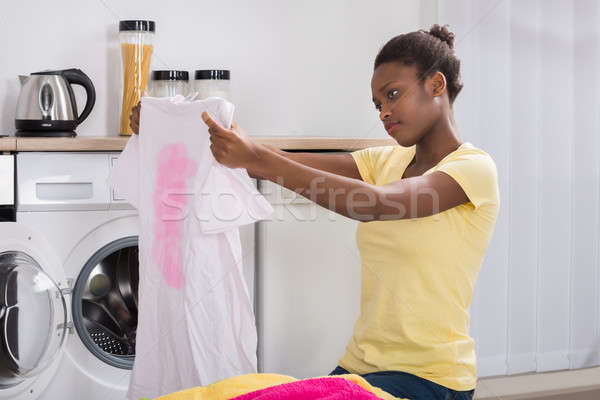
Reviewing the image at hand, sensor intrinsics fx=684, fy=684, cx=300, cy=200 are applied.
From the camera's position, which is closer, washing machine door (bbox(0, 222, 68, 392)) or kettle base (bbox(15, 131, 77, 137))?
washing machine door (bbox(0, 222, 68, 392))

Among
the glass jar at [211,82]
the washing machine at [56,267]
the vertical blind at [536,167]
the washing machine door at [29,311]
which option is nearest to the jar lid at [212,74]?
the glass jar at [211,82]

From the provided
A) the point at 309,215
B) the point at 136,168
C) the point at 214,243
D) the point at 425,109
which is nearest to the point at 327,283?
the point at 309,215

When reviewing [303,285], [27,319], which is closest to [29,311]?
[27,319]

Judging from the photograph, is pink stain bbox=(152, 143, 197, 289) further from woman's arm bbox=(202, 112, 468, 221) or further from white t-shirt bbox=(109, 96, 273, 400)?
woman's arm bbox=(202, 112, 468, 221)

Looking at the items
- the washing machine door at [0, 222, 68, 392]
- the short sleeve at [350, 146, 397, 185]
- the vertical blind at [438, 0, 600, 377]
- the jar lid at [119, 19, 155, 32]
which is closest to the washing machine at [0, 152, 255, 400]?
the washing machine door at [0, 222, 68, 392]

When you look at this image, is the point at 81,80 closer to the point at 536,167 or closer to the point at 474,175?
the point at 474,175

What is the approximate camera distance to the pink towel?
914 mm

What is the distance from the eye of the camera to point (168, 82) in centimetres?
218

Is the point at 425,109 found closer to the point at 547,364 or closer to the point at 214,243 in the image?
the point at 214,243

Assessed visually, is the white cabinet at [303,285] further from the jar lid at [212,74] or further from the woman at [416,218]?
the woman at [416,218]

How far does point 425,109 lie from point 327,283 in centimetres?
84

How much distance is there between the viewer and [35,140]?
1.80 m

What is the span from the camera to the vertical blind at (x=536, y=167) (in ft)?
8.11

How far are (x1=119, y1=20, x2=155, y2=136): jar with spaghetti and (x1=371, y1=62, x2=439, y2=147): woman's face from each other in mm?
1033
